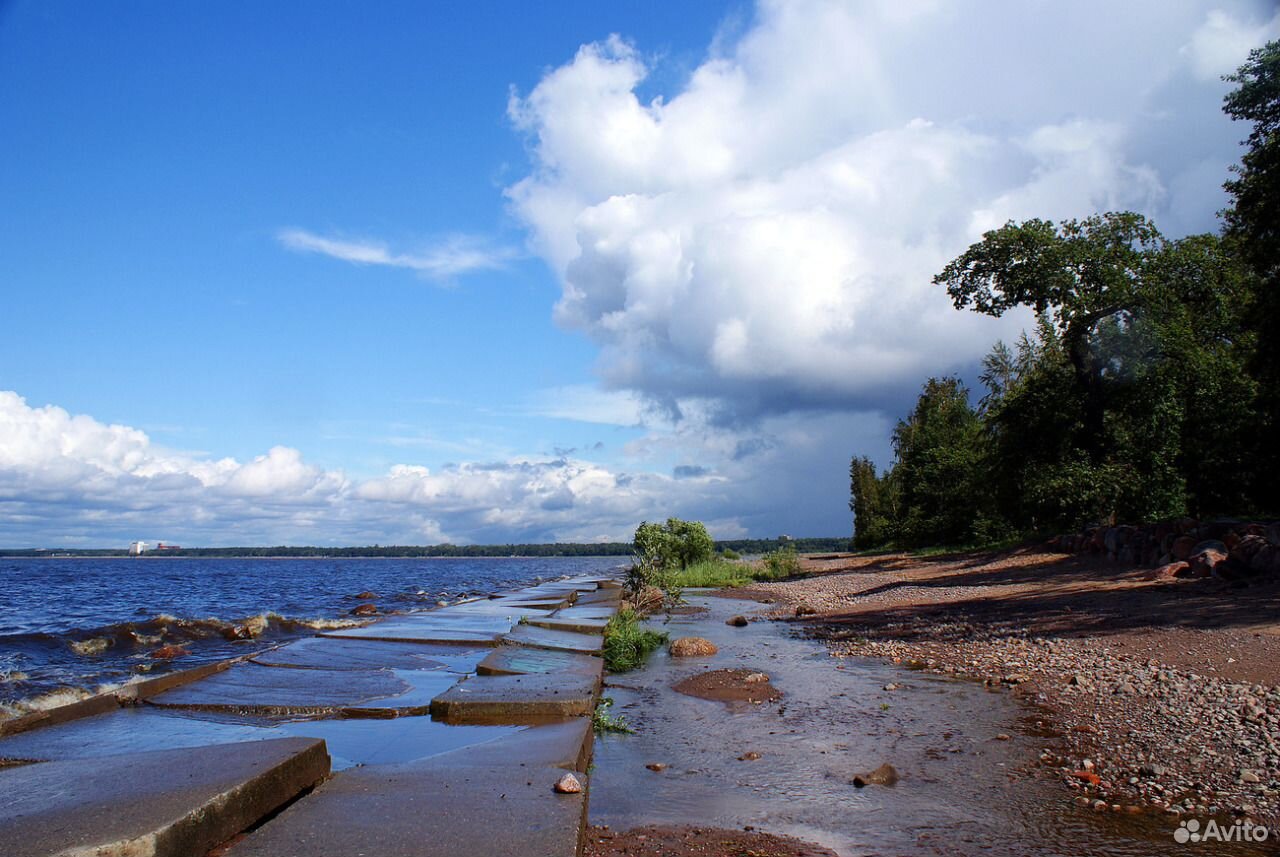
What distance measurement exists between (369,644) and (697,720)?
7089 millimetres

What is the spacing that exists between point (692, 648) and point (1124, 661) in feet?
18.8

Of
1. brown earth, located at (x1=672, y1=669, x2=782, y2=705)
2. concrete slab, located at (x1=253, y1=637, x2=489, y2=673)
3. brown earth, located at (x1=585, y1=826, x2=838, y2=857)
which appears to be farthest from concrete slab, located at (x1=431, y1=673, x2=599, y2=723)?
concrete slab, located at (x1=253, y1=637, x2=489, y2=673)

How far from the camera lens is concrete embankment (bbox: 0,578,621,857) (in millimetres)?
3977

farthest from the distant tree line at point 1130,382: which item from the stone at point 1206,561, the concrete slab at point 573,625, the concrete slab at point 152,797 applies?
the concrete slab at point 152,797

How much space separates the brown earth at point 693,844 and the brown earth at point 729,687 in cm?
408

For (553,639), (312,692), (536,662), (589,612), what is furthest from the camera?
(589,612)

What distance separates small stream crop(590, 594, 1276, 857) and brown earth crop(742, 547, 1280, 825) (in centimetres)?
46

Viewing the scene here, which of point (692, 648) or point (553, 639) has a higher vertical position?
point (553, 639)

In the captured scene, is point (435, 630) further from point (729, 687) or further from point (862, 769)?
point (862, 769)

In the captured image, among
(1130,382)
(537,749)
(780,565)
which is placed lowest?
(780,565)

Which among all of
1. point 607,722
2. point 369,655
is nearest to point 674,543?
point 369,655

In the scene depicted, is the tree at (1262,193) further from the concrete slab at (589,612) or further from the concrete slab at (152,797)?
the concrete slab at (152,797)

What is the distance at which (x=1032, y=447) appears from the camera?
96.7 ft

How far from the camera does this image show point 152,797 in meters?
→ 4.20
